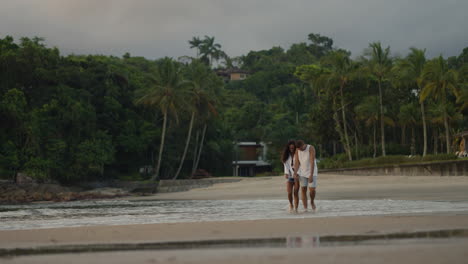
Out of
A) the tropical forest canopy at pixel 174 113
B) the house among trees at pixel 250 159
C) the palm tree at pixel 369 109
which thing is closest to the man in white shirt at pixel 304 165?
the tropical forest canopy at pixel 174 113

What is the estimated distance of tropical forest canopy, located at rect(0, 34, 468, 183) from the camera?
134ft

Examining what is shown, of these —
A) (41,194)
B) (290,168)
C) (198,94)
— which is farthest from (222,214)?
(198,94)

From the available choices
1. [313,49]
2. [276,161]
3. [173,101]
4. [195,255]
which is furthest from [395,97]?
[313,49]

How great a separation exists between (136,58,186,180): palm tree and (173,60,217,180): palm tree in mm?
1261

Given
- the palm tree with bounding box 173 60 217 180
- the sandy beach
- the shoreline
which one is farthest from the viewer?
the palm tree with bounding box 173 60 217 180

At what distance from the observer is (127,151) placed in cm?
5128

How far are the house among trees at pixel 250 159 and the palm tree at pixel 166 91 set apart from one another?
735 inches

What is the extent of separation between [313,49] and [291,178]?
11465 centimetres

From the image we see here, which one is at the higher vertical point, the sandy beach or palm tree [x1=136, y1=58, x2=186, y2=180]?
palm tree [x1=136, y1=58, x2=186, y2=180]

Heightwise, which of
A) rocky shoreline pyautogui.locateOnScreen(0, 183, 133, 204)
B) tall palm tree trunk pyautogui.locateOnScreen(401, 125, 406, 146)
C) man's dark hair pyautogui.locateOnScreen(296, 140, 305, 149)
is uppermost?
tall palm tree trunk pyautogui.locateOnScreen(401, 125, 406, 146)

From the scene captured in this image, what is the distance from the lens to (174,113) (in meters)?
48.5

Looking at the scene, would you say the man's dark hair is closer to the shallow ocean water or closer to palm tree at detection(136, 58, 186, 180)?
the shallow ocean water

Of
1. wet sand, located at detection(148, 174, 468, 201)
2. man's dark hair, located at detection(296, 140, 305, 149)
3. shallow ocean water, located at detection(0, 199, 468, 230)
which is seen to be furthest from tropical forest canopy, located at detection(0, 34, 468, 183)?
man's dark hair, located at detection(296, 140, 305, 149)

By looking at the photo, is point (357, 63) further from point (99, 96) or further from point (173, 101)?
point (99, 96)
